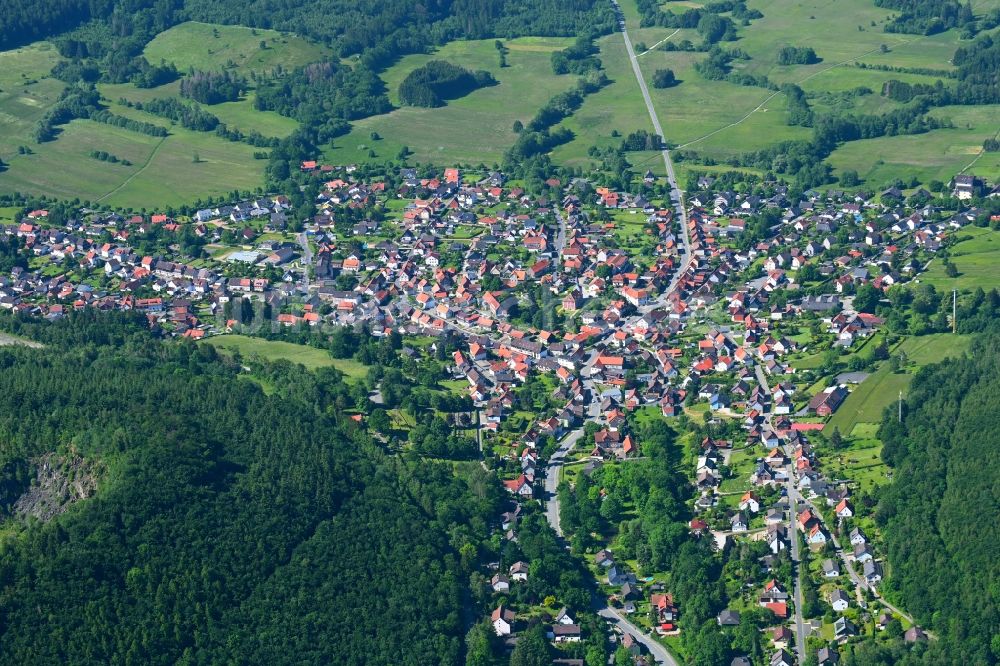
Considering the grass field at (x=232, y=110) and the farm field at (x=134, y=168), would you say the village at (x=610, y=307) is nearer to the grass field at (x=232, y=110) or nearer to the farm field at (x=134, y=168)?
the farm field at (x=134, y=168)

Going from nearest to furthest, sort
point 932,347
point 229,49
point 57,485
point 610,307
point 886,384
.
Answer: point 57,485
point 886,384
point 932,347
point 610,307
point 229,49

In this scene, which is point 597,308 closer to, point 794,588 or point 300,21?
point 794,588

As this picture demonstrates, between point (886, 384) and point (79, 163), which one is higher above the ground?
point (886, 384)

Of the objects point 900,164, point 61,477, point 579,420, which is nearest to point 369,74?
point 900,164

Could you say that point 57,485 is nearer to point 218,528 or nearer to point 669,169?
point 218,528

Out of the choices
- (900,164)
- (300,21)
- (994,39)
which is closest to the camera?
(900,164)

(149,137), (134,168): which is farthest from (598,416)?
(149,137)

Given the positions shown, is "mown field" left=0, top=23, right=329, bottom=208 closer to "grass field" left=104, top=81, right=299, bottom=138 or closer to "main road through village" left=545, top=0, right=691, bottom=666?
"grass field" left=104, top=81, right=299, bottom=138
